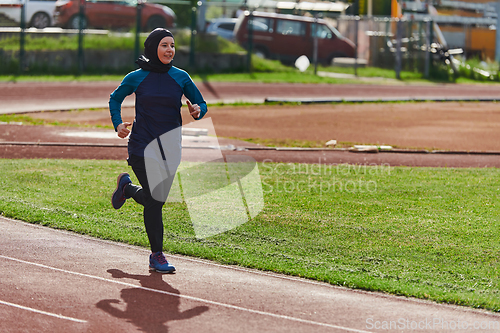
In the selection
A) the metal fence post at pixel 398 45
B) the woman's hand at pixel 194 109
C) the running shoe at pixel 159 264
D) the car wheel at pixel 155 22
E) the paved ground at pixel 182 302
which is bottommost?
the paved ground at pixel 182 302

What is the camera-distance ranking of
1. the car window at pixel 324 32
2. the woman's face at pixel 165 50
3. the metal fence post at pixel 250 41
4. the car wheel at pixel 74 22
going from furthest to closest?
the car window at pixel 324 32 < the metal fence post at pixel 250 41 < the car wheel at pixel 74 22 < the woman's face at pixel 165 50

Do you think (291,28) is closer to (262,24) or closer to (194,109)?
(262,24)

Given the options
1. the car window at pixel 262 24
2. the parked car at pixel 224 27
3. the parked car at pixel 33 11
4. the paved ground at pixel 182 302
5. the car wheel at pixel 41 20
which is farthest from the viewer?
the parked car at pixel 224 27

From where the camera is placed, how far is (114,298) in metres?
5.45

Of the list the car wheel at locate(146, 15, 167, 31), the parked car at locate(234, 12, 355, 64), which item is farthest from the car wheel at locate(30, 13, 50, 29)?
the parked car at locate(234, 12, 355, 64)

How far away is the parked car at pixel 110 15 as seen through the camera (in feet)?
89.7

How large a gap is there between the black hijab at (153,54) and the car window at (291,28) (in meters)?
24.6

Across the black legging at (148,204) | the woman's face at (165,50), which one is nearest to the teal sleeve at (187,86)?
the woman's face at (165,50)

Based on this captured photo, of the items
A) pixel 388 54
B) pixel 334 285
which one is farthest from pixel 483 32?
pixel 334 285

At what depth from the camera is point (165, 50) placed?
5.94 meters

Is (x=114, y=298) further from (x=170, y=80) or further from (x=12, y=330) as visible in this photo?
(x=170, y=80)

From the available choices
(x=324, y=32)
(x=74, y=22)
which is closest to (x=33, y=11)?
(x=74, y=22)

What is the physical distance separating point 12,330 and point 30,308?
431mm

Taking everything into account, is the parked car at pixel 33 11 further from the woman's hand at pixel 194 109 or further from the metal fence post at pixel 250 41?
the woman's hand at pixel 194 109
